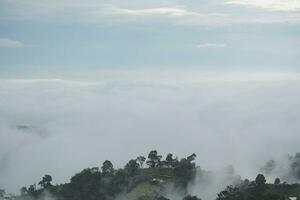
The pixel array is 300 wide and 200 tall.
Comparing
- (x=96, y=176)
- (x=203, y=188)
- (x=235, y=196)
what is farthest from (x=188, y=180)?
(x=235, y=196)

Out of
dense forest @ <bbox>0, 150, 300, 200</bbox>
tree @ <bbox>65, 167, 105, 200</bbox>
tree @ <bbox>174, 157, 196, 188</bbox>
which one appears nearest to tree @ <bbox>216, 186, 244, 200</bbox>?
dense forest @ <bbox>0, 150, 300, 200</bbox>

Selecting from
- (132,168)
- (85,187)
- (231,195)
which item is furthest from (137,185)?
(231,195)

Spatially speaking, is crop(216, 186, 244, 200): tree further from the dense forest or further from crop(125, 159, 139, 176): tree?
crop(125, 159, 139, 176): tree

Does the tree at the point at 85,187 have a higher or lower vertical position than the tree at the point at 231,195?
lower

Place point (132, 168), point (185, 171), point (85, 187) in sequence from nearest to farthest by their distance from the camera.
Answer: point (85, 187)
point (185, 171)
point (132, 168)

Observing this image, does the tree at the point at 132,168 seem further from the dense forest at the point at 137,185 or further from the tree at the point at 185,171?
the tree at the point at 185,171

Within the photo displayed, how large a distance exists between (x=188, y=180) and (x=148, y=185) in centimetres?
1665

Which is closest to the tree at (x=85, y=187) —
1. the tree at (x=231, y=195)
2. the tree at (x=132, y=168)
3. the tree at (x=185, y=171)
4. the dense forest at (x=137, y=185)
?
the dense forest at (x=137, y=185)

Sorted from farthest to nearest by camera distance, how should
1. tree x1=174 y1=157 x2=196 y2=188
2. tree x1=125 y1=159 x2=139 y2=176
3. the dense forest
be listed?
tree x1=125 y1=159 x2=139 y2=176 < tree x1=174 y1=157 x2=196 y2=188 < the dense forest

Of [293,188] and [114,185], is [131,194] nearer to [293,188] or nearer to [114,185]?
[114,185]

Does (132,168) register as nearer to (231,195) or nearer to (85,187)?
(85,187)

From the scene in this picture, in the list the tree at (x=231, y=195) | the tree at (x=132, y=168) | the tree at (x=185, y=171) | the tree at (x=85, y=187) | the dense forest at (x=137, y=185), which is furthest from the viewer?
the tree at (x=132, y=168)

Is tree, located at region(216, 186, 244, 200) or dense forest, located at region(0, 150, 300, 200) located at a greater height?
tree, located at region(216, 186, 244, 200)

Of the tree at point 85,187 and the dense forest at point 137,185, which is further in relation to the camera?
the tree at point 85,187
